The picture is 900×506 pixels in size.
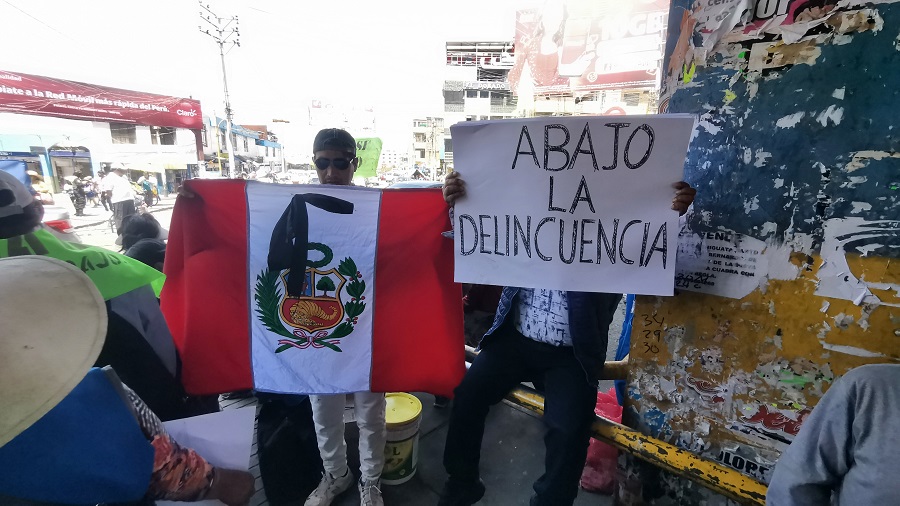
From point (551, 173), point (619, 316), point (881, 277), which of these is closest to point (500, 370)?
point (551, 173)

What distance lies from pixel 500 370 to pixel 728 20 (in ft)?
5.88

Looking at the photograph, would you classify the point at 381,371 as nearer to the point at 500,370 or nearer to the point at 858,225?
the point at 500,370

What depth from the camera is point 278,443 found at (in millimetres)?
2846

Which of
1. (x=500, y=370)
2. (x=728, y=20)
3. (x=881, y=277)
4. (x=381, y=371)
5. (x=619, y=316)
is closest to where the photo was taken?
(x=881, y=277)

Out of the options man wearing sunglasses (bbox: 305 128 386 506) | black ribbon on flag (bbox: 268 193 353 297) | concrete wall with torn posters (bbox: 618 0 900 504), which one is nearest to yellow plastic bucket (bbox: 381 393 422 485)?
man wearing sunglasses (bbox: 305 128 386 506)

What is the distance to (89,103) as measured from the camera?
1883cm

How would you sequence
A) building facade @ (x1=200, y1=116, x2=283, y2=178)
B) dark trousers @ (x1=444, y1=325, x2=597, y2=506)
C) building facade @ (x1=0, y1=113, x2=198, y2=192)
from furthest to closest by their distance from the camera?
building facade @ (x1=200, y1=116, x2=283, y2=178) → building facade @ (x1=0, y1=113, x2=198, y2=192) → dark trousers @ (x1=444, y1=325, x2=597, y2=506)

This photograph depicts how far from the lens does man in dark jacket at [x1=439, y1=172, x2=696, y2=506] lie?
178 cm

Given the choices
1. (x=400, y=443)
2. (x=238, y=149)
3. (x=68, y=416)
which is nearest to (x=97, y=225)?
(x=400, y=443)

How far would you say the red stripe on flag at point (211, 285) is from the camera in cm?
215

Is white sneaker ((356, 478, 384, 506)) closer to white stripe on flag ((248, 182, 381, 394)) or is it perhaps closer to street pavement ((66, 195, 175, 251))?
white stripe on flag ((248, 182, 381, 394))

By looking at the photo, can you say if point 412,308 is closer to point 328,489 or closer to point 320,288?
point 320,288

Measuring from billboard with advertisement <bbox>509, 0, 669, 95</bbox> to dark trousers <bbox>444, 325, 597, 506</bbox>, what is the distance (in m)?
11.5

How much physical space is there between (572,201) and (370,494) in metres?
2.02
